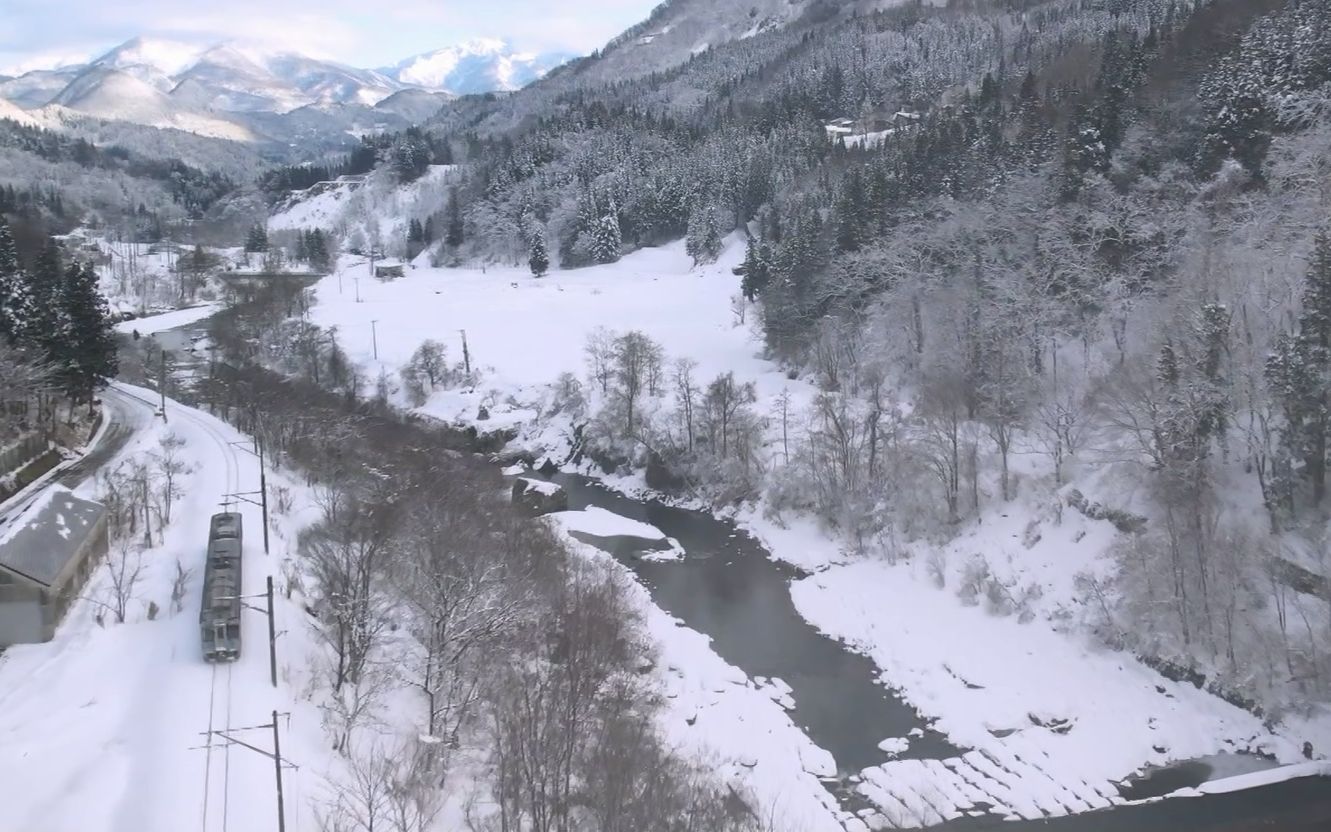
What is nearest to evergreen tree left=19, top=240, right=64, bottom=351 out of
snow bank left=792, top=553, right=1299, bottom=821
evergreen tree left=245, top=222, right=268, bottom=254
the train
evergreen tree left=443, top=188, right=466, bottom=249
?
the train

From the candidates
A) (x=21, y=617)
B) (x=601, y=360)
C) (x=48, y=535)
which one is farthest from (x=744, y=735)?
(x=601, y=360)

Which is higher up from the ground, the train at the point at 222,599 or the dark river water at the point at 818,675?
the train at the point at 222,599

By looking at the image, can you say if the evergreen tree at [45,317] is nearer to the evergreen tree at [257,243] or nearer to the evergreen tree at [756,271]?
the evergreen tree at [756,271]

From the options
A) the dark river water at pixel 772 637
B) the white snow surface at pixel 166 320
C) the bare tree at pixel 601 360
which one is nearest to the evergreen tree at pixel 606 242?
the bare tree at pixel 601 360

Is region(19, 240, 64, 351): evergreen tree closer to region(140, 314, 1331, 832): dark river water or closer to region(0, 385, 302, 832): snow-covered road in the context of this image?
region(0, 385, 302, 832): snow-covered road

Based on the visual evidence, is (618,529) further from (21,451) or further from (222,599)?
(21,451)

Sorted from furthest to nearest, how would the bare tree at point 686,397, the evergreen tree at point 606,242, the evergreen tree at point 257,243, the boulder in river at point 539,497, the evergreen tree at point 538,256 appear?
the evergreen tree at point 257,243 < the evergreen tree at point 606,242 < the evergreen tree at point 538,256 < the bare tree at point 686,397 < the boulder in river at point 539,497

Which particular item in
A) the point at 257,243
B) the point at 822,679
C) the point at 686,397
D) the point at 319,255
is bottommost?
the point at 822,679
